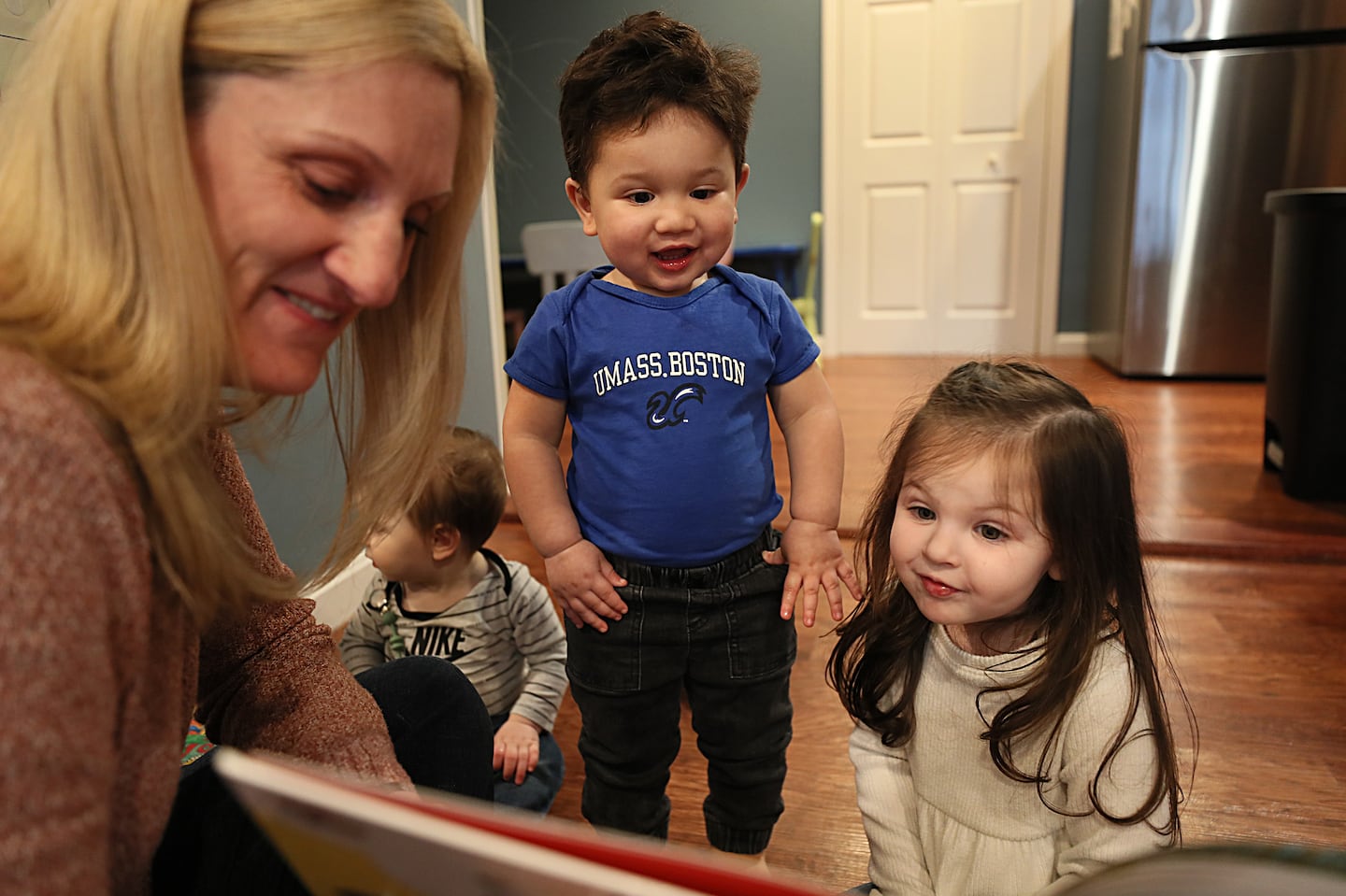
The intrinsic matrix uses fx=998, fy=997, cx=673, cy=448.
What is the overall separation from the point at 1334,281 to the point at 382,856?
8.60ft

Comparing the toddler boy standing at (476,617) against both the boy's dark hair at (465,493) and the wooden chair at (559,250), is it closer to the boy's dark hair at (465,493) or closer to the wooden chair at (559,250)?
the boy's dark hair at (465,493)

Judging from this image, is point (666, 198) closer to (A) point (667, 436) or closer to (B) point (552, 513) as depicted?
(A) point (667, 436)

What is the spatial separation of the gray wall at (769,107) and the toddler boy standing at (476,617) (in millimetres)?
3582

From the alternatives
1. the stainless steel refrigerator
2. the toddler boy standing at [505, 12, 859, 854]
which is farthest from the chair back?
the toddler boy standing at [505, 12, 859, 854]

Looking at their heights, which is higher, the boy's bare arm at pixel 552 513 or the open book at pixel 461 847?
the open book at pixel 461 847

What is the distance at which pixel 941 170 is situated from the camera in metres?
4.82

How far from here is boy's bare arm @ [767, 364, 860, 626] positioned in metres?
1.14

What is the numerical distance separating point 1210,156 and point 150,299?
4.18 meters

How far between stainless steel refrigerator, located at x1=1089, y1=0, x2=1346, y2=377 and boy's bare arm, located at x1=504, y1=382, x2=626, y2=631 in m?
3.60

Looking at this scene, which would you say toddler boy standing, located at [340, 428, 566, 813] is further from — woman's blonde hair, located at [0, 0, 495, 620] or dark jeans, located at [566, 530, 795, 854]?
woman's blonde hair, located at [0, 0, 495, 620]

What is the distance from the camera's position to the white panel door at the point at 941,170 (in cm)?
464

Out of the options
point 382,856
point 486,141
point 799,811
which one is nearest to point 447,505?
point 799,811

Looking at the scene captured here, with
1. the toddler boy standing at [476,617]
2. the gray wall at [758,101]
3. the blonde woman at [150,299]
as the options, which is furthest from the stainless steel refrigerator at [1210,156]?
the blonde woman at [150,299]

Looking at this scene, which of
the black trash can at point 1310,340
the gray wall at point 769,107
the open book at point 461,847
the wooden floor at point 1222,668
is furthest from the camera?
the gray wall at point 769,107
